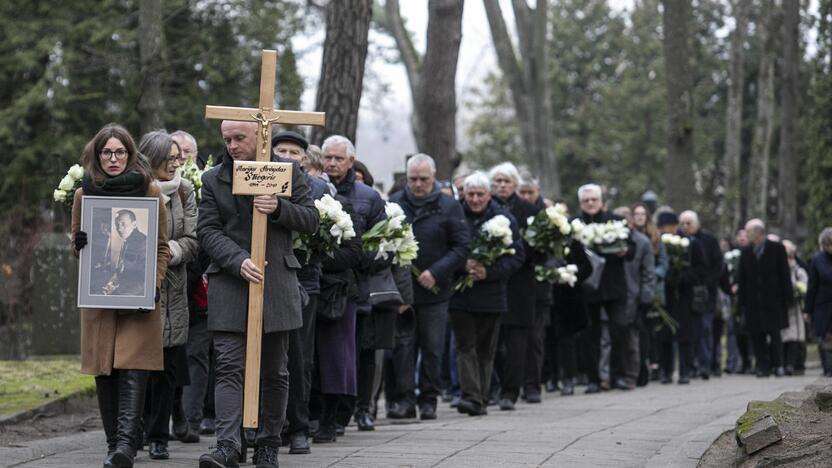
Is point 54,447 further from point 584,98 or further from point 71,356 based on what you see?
point 584,98

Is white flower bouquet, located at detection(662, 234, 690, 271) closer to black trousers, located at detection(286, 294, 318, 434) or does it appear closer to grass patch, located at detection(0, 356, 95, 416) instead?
grass patch, located at detection(0, 356, 95, 416)

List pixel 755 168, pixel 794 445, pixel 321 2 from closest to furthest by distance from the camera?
pixel 794 445 < pixel 321 2 < pixel 755 168

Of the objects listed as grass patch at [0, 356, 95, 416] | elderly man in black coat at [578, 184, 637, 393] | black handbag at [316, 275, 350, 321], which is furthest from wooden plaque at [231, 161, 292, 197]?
elderly man in black coat at [578, 184, 637, 393]

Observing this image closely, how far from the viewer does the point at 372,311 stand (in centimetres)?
1210

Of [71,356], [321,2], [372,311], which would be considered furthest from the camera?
[321,2]

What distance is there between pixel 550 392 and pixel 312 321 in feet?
26.3

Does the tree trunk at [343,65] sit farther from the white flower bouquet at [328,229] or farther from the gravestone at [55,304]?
the white flower bouquet at [328,229]

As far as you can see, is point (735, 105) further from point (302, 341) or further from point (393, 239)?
point (302, 341)

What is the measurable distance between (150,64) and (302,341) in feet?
45.2

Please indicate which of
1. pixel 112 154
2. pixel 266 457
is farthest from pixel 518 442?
pixel 112 154

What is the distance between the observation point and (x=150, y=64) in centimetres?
2306

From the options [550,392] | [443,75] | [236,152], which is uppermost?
[443,75]

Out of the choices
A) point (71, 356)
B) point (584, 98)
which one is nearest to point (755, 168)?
point (584, 98)

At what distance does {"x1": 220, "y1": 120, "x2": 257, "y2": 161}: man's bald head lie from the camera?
9.03m
